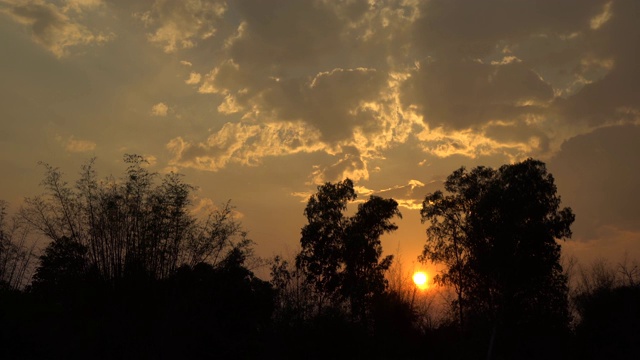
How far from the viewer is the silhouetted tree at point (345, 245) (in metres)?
37.6

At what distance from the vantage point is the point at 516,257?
33.4 meters

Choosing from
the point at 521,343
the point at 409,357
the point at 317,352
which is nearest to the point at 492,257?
the point at 521,343

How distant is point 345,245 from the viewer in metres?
38.4

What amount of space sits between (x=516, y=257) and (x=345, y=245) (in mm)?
12304

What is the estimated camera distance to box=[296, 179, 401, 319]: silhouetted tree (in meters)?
37.6

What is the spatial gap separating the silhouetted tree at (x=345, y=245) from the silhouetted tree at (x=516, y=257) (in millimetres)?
6632

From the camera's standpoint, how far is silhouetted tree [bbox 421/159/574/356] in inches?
1302

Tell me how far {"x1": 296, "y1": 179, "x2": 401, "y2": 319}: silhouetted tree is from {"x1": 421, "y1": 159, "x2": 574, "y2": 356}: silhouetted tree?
6.63m

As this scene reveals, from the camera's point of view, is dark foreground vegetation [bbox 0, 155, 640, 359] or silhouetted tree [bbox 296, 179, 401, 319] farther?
silhouetted tree [bbox 296, 179, 401, 319]

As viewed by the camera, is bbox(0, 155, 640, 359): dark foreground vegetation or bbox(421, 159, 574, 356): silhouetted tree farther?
bbox(421, 159, 574, 356): silhouetted tree

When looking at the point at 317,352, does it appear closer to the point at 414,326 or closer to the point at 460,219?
the point at 414,326

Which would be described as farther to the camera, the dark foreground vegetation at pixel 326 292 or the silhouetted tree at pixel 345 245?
the silhouetted tree at pixel 345 245

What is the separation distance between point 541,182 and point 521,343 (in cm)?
1112

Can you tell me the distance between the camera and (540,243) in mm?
33781
